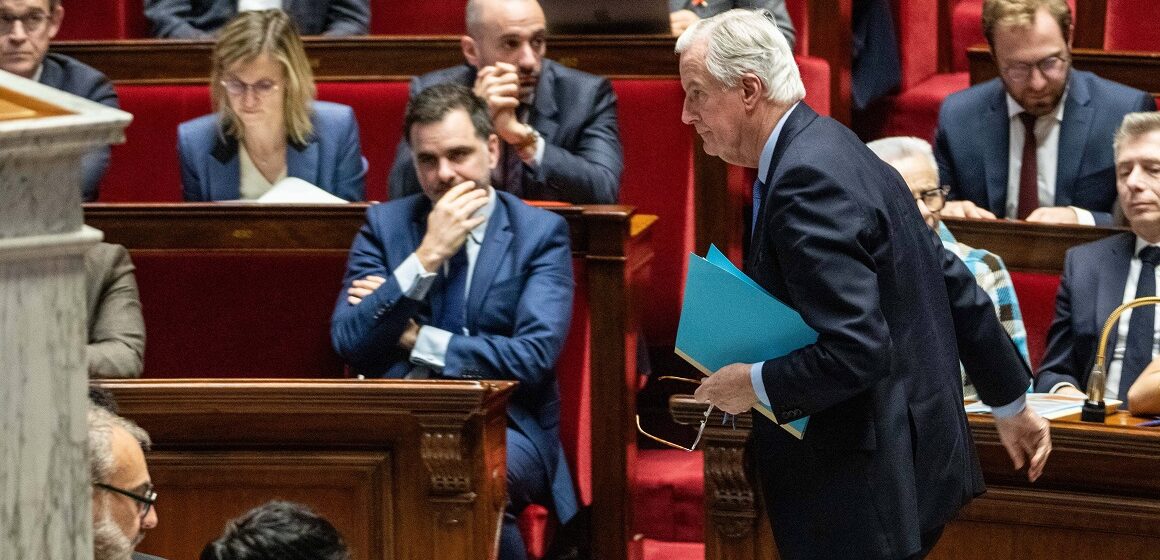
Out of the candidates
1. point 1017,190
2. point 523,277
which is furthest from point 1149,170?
point 523,277

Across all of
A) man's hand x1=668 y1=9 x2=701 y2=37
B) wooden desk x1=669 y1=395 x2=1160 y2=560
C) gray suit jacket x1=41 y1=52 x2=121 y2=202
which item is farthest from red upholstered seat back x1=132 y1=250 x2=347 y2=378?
man's hand x1=668 y1=9 x2=701 y2=37

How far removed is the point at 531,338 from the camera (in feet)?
5.24

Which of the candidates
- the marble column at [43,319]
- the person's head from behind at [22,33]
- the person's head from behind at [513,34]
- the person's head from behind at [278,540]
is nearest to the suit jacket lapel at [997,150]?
the person's head from behind at [513,34]

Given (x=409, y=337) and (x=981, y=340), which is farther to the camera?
(x=409, y=337)

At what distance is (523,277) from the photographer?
5.41 feet

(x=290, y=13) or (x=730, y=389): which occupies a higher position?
(x=290, y=13)

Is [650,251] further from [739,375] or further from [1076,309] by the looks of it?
[739,375]

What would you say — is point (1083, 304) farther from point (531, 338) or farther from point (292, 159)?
point (292, 159)

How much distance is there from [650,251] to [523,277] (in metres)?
0.25

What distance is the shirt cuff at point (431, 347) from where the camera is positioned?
1.61 meters

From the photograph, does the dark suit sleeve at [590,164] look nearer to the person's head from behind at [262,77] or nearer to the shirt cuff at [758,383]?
the person's head from behind at [262,77]

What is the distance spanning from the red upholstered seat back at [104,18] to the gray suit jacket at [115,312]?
37.9 inches

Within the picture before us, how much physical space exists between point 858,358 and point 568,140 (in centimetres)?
107

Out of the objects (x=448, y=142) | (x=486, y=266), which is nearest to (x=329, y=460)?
(x=486, y=266)
